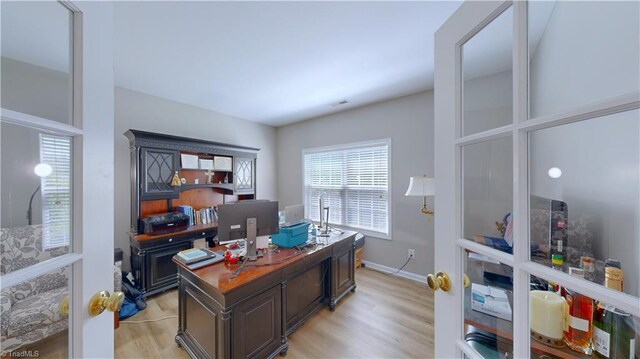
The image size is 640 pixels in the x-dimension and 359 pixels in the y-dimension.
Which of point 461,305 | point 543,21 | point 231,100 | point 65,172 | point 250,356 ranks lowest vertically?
point 250,356

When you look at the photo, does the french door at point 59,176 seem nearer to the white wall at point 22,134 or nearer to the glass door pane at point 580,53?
the white wall at point 22,134

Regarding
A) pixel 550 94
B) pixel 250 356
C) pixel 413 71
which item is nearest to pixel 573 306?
pixel 550 94

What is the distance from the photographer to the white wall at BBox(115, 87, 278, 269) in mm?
2979

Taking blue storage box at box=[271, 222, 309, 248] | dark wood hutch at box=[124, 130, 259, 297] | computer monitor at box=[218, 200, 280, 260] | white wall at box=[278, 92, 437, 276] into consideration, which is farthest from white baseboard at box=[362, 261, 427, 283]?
dark wood hutch at box=[124, 130, 259, 297]

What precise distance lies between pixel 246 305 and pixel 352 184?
2.70m

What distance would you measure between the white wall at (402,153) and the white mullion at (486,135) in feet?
8.13

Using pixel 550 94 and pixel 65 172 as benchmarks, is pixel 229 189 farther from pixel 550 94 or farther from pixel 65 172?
pixel 550 94

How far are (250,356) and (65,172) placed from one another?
163cm

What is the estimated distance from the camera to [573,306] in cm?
63

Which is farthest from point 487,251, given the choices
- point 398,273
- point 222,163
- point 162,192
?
point 222,163

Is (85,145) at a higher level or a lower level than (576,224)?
higher

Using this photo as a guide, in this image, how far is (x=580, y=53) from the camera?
73 cm

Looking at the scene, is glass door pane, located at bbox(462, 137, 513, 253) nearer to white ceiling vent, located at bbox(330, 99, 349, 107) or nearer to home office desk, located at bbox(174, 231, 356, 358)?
home office desk, located at bbox(174, 231, 356, 358)

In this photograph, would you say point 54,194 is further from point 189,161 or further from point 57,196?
point 189,161
